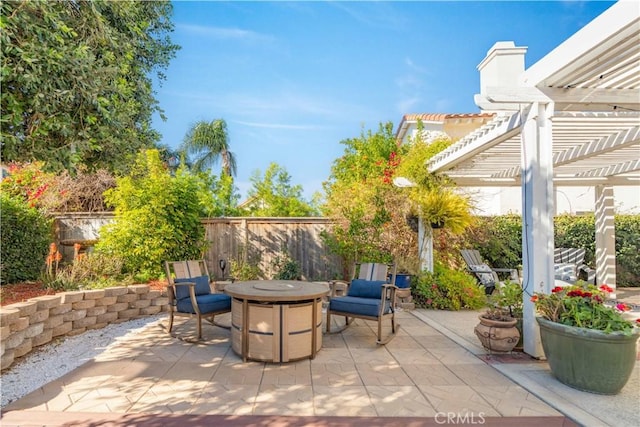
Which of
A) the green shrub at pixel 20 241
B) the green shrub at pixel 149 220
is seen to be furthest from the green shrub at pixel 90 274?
the green shrub at pixel 20 241

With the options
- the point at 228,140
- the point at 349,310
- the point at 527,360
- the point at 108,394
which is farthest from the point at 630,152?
the point at 228,140

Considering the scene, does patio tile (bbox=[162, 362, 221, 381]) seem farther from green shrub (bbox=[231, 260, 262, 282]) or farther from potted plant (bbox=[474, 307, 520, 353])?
green shrub (bbox=[231, 260, 262, 282])

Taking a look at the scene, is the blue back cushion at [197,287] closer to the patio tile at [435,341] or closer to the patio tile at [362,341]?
the patio tile at [362,341]

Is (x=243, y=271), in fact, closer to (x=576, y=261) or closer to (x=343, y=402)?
(x=343, y=402)

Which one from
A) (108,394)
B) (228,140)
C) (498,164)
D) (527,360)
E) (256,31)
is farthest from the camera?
(228,140)

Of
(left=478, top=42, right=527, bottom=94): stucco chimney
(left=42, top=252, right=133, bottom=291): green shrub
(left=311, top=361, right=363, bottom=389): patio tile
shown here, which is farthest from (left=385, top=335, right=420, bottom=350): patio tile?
(left=42, top=252, right=133, bottom=291): green shrub

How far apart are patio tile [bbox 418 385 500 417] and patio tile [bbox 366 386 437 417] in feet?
0.24

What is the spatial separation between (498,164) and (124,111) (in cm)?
599

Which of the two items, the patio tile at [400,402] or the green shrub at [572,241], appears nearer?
the patio tile at [400,402]

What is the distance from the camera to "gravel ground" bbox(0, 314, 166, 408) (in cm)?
315

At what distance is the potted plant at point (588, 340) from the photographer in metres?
2.88

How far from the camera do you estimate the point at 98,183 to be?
9703 mm

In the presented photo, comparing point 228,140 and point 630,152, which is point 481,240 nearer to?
point 630,152

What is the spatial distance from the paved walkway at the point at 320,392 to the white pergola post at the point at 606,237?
5.60 meters
